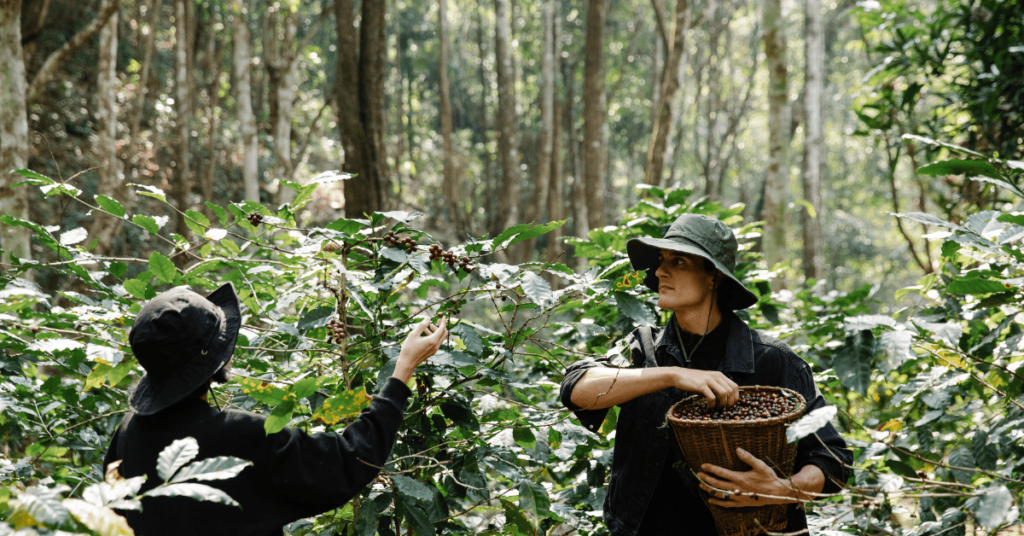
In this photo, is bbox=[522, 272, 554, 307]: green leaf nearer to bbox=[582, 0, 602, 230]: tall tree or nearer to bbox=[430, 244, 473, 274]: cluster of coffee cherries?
bbox=[430, 244, 473, 274]: cluster of coffee cherries

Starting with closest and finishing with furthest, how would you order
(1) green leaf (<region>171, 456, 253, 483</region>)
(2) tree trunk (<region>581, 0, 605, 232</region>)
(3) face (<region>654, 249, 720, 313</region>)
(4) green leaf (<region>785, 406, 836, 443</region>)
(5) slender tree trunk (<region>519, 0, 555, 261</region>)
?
(1) green leaf (<region>171, 456, 253, 483</region>) < (4) green leaf (<region>785, 406, 836, 443</region>) < (3) face (<region>654, 249, 720, 313</region>) < (2) tree trunk (<region>581, 0, 605, 232</region>) < (5) slender tree trunk (<region>519, 0, 555, 261</region>)

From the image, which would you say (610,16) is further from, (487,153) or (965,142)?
(965,142)

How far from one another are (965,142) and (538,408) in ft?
15.8

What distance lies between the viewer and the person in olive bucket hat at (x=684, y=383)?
1893mm

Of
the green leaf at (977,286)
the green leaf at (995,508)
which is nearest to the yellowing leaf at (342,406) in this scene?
the green leaf at (995,508)

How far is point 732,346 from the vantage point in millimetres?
2072

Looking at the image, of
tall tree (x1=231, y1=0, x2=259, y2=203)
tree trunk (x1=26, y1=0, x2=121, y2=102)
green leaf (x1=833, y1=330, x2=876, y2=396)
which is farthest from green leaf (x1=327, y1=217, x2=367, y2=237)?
tall tree (x1=231, y1=0, x2=259, y2=203)

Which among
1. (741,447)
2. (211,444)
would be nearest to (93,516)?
(211,444)

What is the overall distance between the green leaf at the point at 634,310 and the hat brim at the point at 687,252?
0.09 m

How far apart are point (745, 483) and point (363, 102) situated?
4426 mm

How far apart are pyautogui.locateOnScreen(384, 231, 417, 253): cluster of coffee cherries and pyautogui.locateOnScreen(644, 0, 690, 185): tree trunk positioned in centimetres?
594

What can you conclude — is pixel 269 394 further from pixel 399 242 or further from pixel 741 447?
pixel 741 447

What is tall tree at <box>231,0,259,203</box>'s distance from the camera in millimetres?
10391

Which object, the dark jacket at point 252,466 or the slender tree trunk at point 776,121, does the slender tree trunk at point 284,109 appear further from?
the dark jacket at point 252,466
